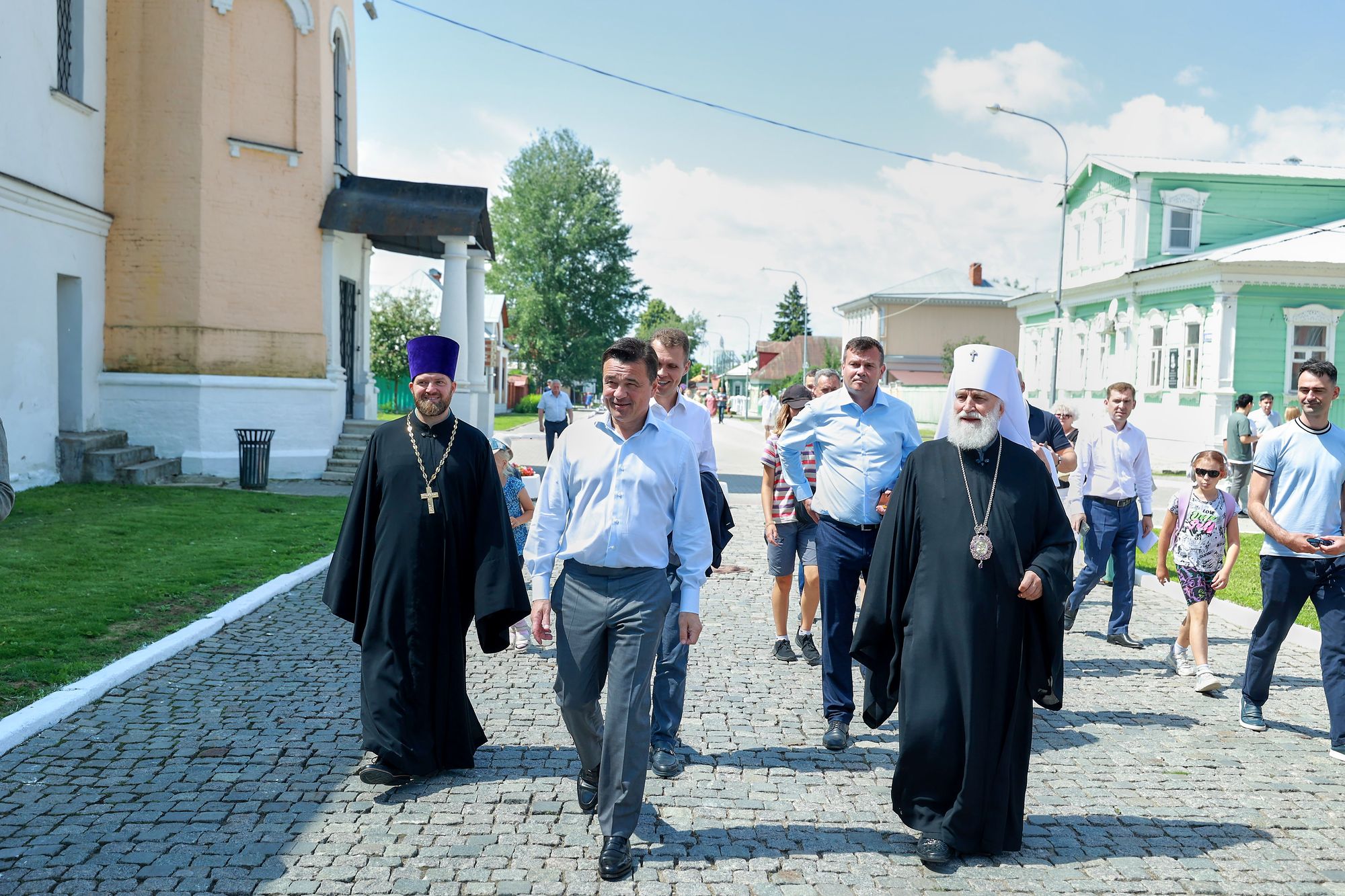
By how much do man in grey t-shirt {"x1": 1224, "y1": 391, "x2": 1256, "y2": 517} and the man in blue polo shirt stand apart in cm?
1088

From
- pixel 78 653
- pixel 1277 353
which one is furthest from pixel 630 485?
pixel 1277 353

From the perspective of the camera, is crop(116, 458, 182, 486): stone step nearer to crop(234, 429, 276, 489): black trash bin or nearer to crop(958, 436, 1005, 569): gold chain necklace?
crop(234, 429, 276, 489): black trash bin

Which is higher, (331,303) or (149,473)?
(331,303)

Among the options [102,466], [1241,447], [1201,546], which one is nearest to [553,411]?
[102,466]

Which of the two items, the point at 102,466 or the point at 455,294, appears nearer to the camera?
the point at 102,466

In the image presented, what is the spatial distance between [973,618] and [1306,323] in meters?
27.7

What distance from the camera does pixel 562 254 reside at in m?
62.2

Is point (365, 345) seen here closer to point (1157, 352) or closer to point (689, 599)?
point (689, 599)

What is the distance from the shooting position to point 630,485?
14.5 feet

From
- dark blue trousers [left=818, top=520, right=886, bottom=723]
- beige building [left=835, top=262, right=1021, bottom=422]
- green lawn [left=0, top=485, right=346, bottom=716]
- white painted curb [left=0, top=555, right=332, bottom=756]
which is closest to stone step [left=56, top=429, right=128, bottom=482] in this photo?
green lawn [left=0, top=485, right=346, bottom=716]

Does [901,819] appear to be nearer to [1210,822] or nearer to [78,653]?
[1210,822]

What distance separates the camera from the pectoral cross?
5195 mm

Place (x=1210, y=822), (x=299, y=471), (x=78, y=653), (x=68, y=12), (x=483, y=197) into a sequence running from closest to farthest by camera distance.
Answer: (x=1210, y=822) → (x=78, y=653) → (x=68, y=12) → (x=299, y=471) → (x=483, y=197)

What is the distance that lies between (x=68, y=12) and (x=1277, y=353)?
27307 millimetres
